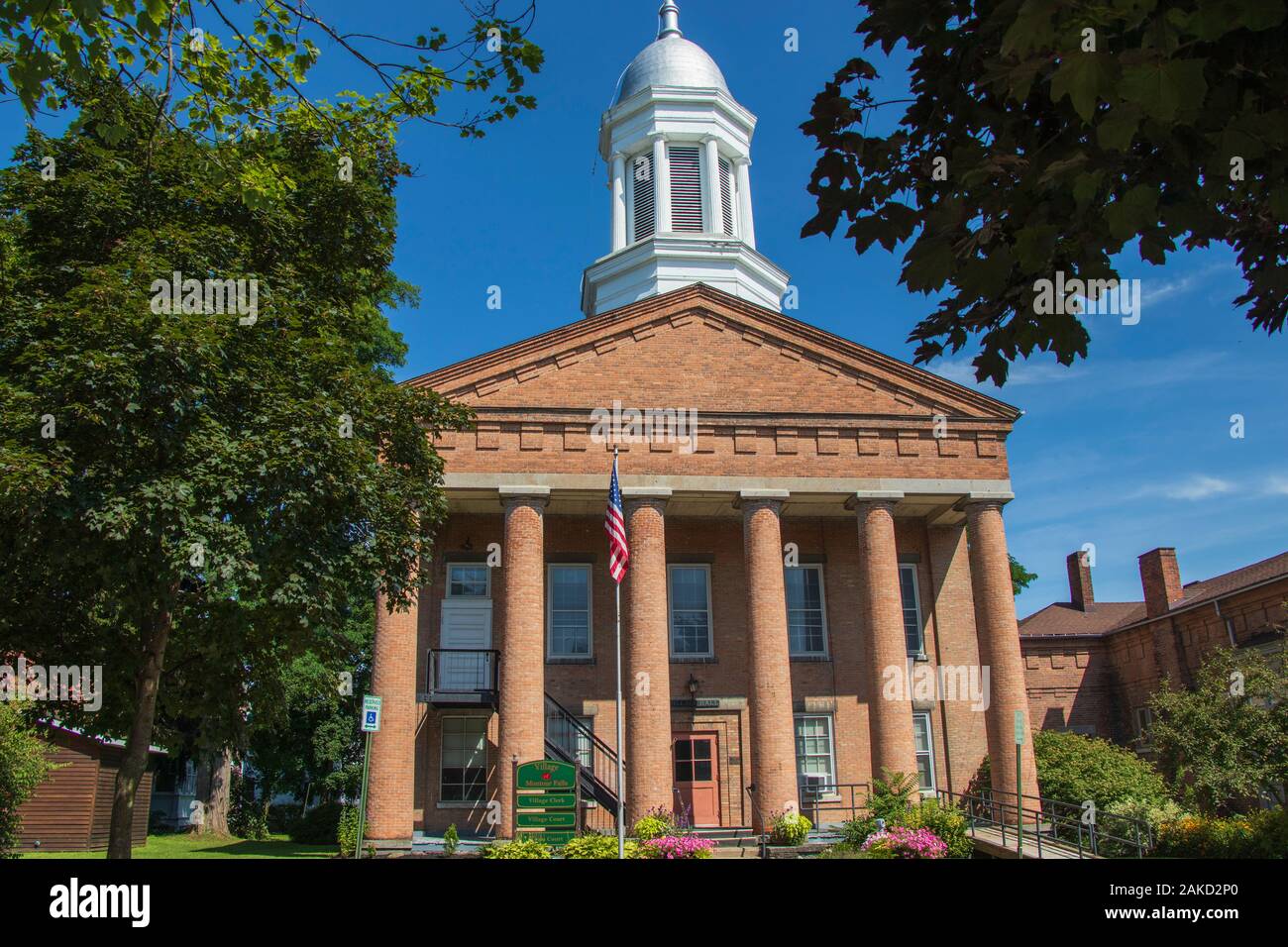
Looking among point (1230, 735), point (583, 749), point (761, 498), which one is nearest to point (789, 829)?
point (583, 749)

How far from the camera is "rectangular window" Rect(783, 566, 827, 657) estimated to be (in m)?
26.6

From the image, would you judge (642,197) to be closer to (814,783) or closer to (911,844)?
(814,783)

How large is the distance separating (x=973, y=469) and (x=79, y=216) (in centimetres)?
1991

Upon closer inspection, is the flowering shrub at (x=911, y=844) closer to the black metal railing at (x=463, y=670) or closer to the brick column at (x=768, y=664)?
the brick column at (x=768, y=664)

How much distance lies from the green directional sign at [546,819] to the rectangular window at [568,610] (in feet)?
19.5

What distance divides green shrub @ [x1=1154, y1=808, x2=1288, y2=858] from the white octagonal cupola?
1936 cm

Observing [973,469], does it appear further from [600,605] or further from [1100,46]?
[1100,46]

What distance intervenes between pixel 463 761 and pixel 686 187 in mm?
20130

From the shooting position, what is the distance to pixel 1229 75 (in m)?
4.68

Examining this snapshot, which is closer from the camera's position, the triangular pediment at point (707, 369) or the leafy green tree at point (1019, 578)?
the triangular pediment at point (707, 369)

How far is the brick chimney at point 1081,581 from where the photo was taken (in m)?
39.3

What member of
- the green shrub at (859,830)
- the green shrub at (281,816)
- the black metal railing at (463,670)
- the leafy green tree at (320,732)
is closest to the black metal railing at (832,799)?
the green shrub at (859,830)

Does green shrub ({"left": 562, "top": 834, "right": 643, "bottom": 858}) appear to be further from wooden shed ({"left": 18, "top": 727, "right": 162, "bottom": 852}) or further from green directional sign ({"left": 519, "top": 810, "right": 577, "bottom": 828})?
wooden shed ({"left": 18, "top": 727, "right": 162, "bottom": 852})

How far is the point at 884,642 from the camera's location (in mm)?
23734
